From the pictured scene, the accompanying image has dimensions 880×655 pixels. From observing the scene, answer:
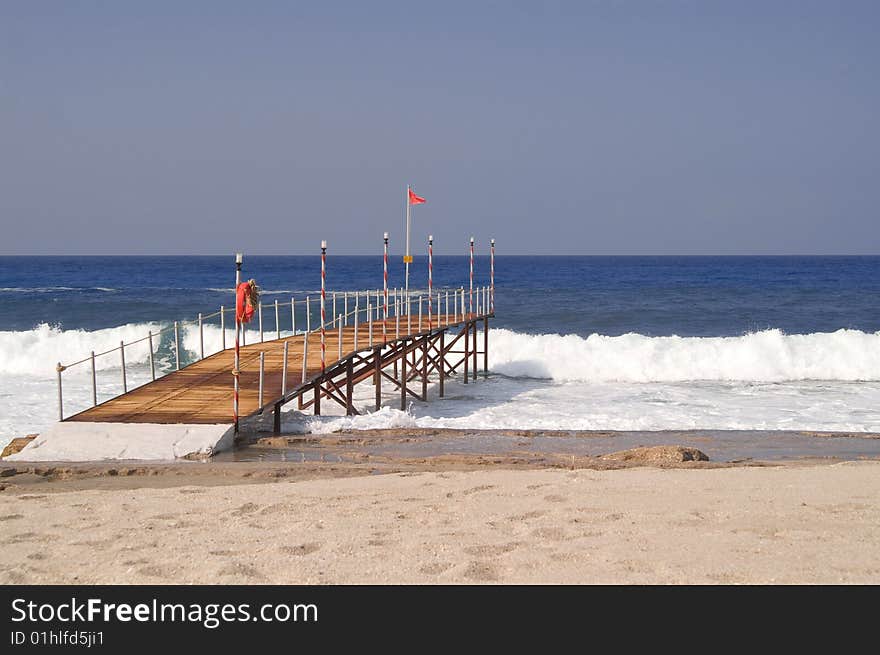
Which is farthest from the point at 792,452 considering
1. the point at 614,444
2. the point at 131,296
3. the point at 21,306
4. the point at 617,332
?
the point at 131,296

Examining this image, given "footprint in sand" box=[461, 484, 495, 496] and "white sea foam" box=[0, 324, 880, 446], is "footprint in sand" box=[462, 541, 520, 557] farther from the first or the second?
"white sea foam" box=[0, 324, 880, 446]

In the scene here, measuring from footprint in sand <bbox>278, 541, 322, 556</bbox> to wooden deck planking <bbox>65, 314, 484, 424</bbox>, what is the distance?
6624 mm

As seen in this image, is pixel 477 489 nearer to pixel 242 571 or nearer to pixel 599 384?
pixel 242 571

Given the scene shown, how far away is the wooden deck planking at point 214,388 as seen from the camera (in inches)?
556

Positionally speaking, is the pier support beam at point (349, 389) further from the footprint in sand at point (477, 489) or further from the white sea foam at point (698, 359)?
the white sea foam at point (698, 359)

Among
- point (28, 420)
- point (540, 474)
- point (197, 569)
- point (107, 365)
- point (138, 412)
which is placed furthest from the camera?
point (107, 365)

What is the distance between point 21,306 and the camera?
179 feet

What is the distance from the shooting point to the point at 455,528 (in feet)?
26.6

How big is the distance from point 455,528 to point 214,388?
9.20m

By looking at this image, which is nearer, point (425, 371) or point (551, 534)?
point (551, 534)

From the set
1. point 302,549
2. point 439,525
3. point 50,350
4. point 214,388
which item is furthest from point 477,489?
point 50,350
